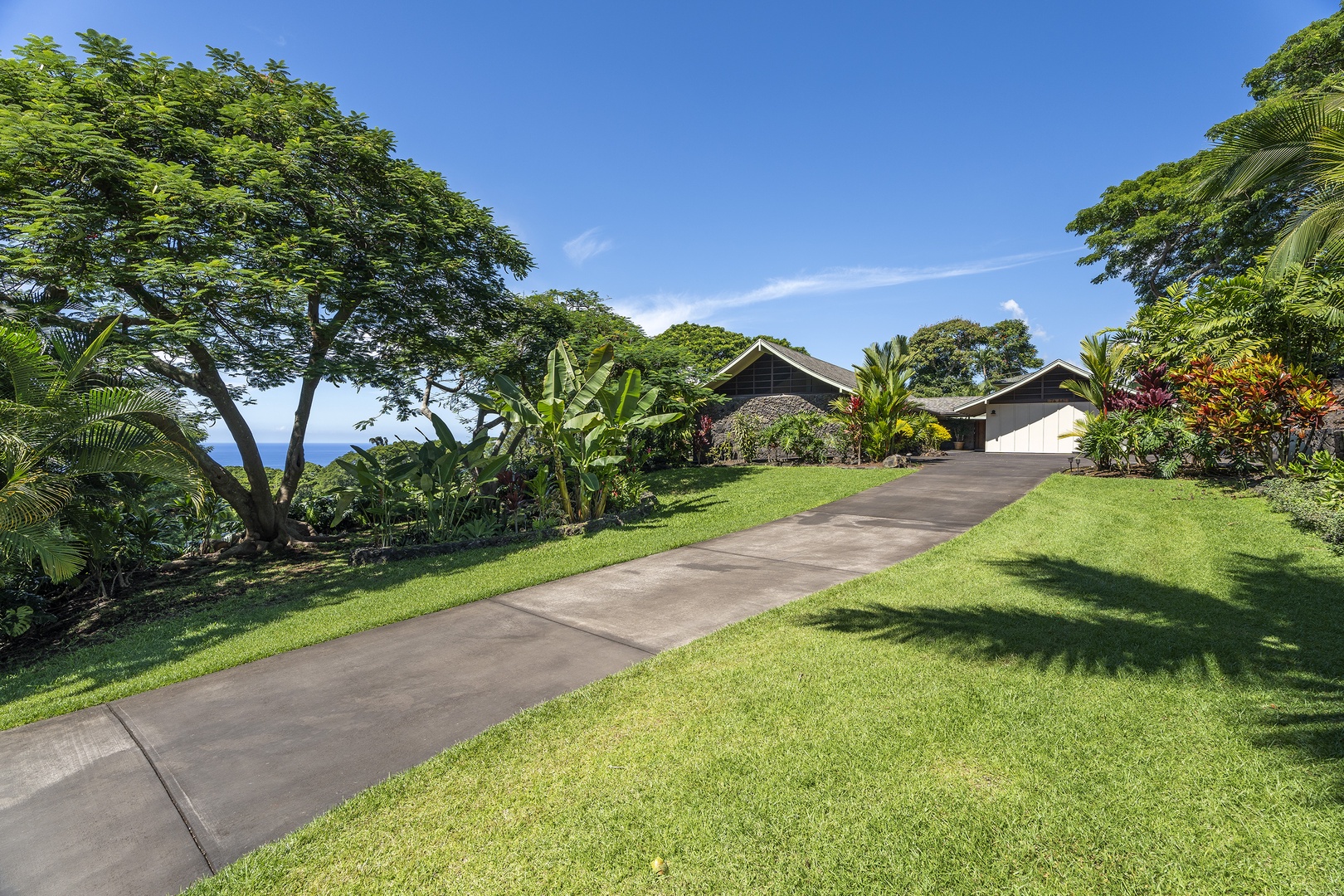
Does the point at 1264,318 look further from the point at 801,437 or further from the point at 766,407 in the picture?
the point at 766,407

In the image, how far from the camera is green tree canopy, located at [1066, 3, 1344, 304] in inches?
761

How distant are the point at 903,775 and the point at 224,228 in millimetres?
10803

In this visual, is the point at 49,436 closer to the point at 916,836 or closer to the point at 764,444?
the point at 916,836

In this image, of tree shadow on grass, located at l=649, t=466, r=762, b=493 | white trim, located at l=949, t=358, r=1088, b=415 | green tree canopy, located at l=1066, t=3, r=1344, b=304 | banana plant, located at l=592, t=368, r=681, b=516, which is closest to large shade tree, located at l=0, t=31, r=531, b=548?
banana plant, located at l=592, t=368, r=681, b=516

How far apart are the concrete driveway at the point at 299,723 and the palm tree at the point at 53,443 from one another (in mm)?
2668

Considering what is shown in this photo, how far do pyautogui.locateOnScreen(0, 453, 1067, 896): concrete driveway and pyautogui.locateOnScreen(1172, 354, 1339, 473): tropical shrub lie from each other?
28.5 feet

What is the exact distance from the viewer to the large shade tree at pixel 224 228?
759cm

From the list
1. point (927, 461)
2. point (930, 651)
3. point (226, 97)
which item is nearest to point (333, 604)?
point (930, 651)

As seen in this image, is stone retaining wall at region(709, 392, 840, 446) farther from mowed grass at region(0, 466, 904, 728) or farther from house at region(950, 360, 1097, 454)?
house at region(950, 360, 1097, 454)

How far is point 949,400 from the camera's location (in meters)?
35.4

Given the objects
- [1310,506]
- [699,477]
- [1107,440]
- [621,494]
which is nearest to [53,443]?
[621,494]

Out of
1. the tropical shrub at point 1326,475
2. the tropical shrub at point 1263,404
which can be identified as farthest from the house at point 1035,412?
the tropical shrub at point 1326,475

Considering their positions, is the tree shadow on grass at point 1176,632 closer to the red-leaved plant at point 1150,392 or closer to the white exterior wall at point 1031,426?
the red-leaved plant at point 1150,392

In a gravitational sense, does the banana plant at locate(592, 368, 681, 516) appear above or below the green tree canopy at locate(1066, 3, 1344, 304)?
below
